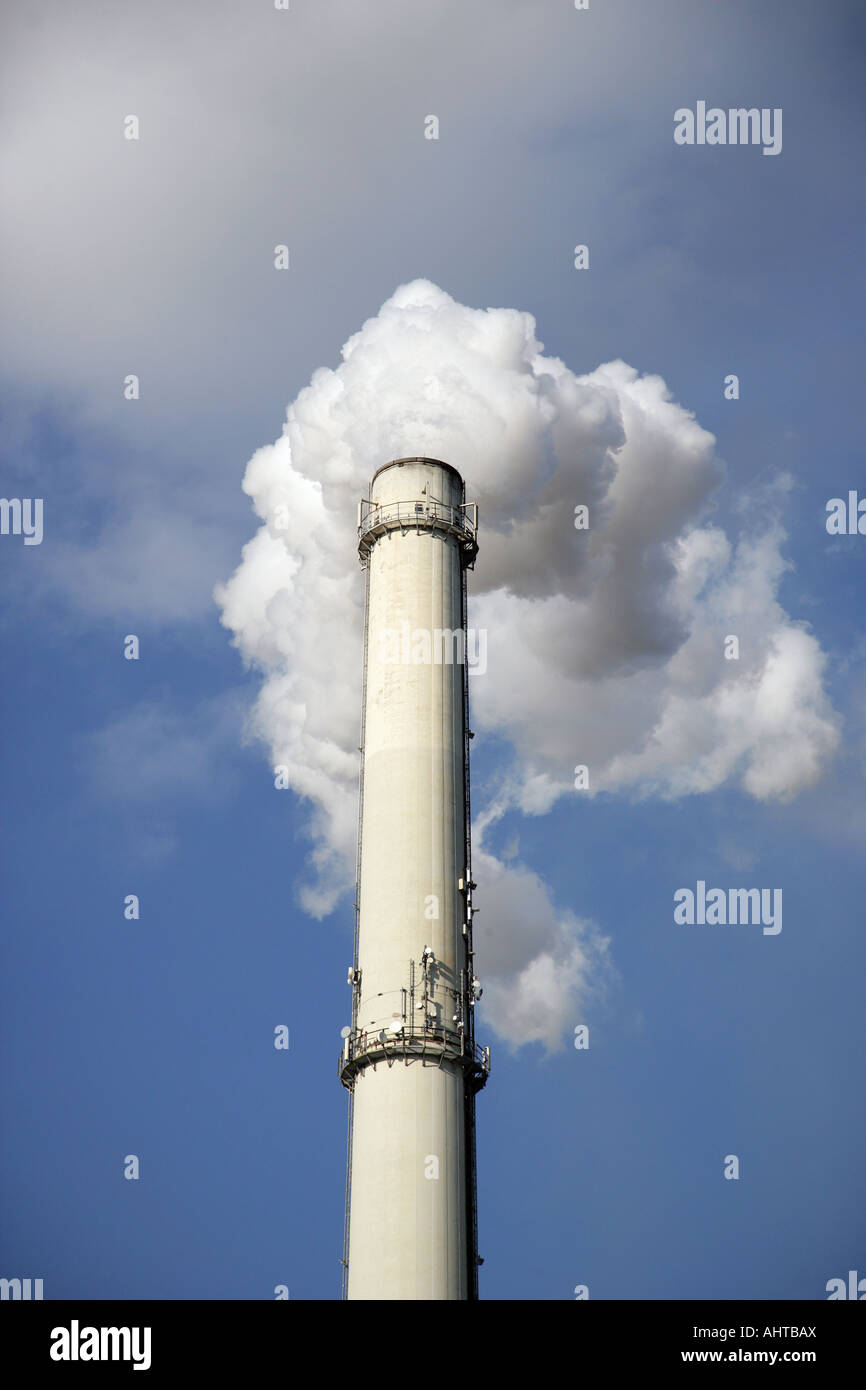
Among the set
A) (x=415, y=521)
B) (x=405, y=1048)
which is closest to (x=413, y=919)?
(x=405, y=1048)

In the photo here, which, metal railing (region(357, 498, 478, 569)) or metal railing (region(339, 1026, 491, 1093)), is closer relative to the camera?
metal railing (region(339, 1026, 491, 1093))

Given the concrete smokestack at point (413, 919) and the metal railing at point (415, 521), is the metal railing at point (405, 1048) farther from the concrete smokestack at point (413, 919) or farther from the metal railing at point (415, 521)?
the metal railing at point (415, 521)

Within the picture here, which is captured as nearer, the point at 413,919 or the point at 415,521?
the point at 413,919

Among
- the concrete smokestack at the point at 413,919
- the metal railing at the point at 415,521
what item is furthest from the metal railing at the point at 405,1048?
the metal railing at the point at 415,521

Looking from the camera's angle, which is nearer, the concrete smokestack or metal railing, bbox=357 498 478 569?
the concrete smokestack

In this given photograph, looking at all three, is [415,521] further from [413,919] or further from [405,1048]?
[405,1048]

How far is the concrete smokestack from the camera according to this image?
58312mm

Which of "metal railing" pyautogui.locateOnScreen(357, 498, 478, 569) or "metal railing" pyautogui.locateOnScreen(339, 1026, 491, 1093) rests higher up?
"metal railing" pyautogui.locateOnScreen(357, 498, 478, 569)

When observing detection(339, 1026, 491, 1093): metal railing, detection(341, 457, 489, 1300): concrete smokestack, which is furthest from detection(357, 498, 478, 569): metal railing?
detection(339, 1026, 491, 1093): metal railing

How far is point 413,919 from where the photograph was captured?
63031 mm

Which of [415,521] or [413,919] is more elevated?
[415,521]

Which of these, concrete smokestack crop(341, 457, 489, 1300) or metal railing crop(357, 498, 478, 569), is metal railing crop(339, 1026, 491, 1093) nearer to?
concrete smokestack crop(341, 457, 489, 1300)
